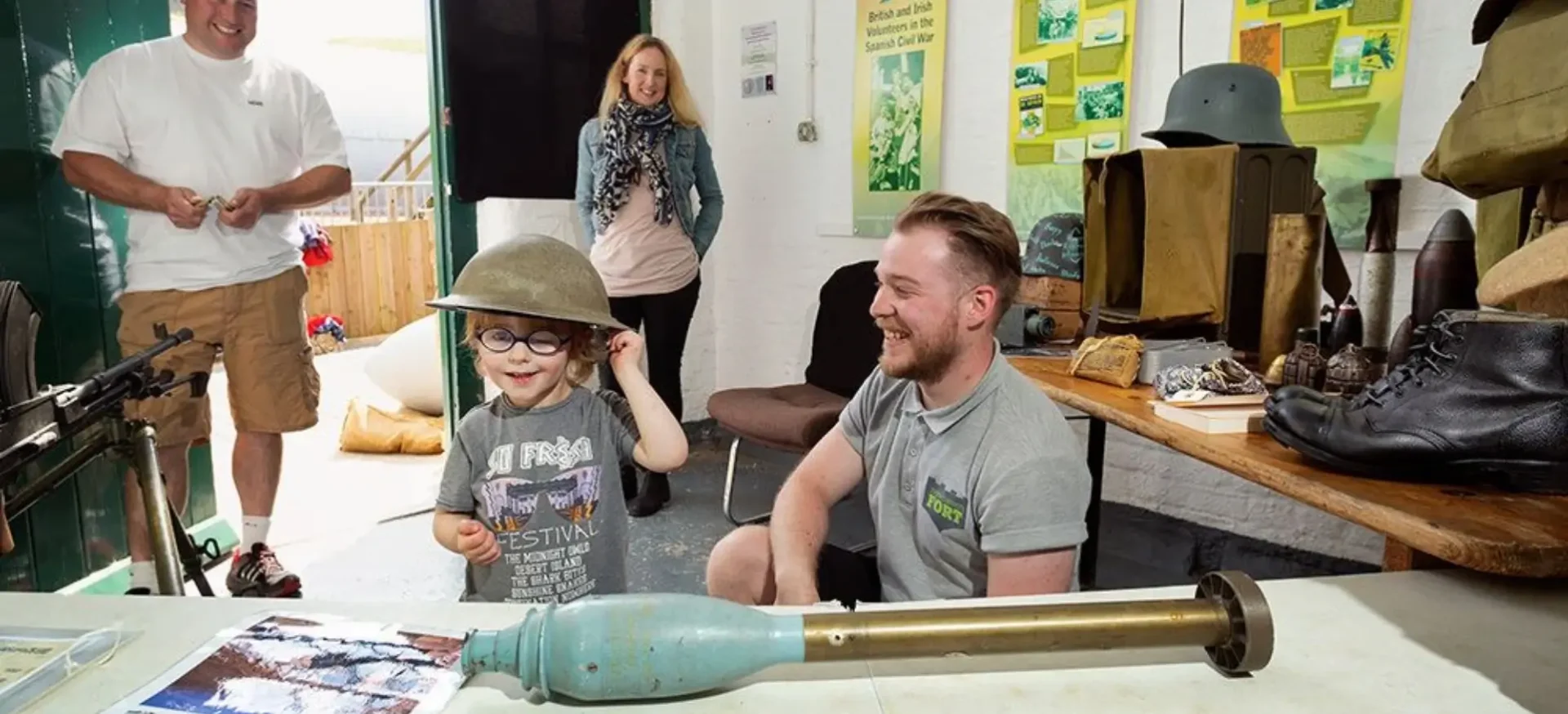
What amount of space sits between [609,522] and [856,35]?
299cm

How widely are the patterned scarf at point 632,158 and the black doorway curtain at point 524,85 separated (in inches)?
20.3

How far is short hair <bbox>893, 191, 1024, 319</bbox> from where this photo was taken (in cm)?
168

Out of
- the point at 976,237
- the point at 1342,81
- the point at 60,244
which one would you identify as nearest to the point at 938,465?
the point at 976,237

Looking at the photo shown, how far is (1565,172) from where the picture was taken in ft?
3.50

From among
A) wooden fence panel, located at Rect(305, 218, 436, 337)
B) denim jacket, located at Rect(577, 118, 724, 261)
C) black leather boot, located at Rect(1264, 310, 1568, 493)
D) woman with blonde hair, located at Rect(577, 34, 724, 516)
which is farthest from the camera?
wooden fence panel, located at Rect(305, 218, 436, 337)

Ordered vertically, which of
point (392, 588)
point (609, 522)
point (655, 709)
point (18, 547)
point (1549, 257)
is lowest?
point (392, 588)

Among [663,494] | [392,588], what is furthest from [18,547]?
[663,494]

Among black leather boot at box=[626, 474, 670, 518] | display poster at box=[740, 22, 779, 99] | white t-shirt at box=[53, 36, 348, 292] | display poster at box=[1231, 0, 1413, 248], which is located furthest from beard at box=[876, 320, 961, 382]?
display poster at box=[740, 22, 779, 99]

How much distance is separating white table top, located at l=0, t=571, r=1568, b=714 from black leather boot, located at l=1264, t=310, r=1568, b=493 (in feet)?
0.62

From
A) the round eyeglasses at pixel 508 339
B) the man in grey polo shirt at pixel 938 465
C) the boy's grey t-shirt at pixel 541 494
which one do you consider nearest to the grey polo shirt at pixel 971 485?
the man in grey polo shirt at pixel 938 465

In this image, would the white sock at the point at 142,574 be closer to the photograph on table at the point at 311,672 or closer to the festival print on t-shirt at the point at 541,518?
the festival print on t-shirt at the point at 541,518

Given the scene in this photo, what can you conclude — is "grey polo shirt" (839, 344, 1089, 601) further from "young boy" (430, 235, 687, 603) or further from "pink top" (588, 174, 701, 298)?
"pink top" (588, 174, 701, 298)

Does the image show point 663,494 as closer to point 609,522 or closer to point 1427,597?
point 609,522

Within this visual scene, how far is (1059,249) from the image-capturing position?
258 cm
